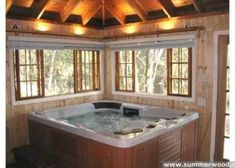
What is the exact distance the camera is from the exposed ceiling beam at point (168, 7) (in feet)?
13.8

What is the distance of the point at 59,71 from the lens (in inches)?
225

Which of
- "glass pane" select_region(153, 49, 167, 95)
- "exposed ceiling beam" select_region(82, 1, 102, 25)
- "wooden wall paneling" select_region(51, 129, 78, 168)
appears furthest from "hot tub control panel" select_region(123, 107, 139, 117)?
"exposed ceiling beam" select_region(82, 1, 102, 25)

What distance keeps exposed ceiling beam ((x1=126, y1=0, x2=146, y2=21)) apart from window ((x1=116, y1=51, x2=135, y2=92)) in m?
0.87

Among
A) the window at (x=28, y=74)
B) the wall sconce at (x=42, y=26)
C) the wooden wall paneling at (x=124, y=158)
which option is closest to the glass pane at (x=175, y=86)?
the wooden wall paneling at (x=124, y=158)

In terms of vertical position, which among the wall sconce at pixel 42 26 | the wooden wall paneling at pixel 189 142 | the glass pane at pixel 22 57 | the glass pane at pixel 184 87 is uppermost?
the wall sconce at pixel 42 26

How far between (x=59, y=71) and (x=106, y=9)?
1.85 meters

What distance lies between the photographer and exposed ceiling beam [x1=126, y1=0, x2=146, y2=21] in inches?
177

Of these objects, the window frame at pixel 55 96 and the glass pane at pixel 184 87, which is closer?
the window frame at pixel 55 96

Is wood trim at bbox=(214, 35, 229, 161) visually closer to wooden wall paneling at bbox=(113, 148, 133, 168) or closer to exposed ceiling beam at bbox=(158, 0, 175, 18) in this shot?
exposed ceiling beam at bbox=(158, 0, 175, 18)

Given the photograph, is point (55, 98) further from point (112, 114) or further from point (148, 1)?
point (148, 1)

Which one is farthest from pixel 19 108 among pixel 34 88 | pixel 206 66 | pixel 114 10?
pixel 206 66

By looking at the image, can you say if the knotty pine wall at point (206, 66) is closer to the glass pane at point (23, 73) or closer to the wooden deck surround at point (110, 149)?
the wooden deck surround at point (110, 149)
